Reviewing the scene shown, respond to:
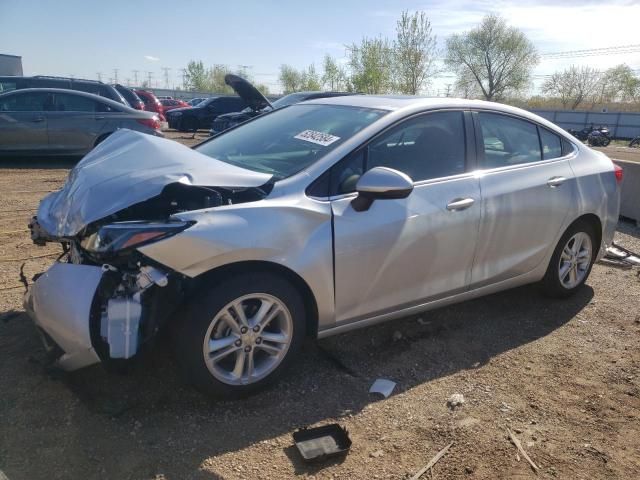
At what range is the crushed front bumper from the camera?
2396 mm

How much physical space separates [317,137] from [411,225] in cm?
82

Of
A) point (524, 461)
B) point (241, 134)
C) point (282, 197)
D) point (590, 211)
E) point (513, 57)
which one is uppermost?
point (513, 57)

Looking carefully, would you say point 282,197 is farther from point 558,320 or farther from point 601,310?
point 601,310

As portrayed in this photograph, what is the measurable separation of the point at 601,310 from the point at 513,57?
64807mm

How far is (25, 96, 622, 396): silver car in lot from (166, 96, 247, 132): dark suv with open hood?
1831cm

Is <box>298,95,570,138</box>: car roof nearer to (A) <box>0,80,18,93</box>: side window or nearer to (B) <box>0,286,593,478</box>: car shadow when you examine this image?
(B) <box>0,286,593,478</box>: car shadow

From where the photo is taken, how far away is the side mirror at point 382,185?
2.76 metres

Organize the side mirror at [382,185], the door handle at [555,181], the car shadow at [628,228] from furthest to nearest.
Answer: the car shadow at [628,228], the door handle at [555,181], the side mirror at [382,185]


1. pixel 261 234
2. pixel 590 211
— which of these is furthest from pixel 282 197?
pixel 590 211

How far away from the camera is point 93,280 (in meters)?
2.43

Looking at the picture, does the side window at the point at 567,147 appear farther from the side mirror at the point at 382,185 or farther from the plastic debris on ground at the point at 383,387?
the plastic debris on ground at the point at 383,387

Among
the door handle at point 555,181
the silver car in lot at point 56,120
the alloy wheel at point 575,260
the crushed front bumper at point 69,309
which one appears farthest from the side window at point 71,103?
the alloy wheel at point 575,260

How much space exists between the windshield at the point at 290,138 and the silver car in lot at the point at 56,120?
7.18 m

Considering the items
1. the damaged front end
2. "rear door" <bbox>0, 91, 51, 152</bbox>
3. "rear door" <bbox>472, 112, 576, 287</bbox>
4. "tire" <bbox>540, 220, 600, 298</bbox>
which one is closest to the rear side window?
"rear door" <bbox>472, 112, 576, 287</bbox>
